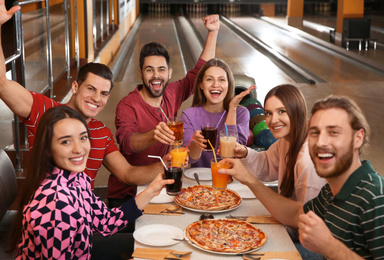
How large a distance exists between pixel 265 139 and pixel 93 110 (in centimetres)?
156

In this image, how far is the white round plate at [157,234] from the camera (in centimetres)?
163

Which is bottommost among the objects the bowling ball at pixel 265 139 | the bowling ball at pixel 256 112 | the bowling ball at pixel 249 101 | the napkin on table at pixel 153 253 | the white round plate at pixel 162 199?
the bowling ball at pixel 265 139

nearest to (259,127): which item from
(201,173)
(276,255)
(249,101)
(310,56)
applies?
(249,101)

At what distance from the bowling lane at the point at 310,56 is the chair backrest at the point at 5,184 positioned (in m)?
5.88

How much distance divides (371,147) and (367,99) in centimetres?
176

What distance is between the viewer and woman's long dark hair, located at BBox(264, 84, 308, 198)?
6.58ft

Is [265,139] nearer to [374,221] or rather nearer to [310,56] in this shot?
[374,221]

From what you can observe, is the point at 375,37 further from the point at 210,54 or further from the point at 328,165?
the point at 328,165

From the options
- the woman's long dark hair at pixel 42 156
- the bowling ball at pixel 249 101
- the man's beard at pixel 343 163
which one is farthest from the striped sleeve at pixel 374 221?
the bowling ball at pixel 249 101

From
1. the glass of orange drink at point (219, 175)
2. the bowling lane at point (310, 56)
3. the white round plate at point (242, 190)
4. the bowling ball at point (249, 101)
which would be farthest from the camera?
the bowling lane at point (310, 56)

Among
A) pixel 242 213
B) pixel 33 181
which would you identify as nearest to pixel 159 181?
pixel 242 213

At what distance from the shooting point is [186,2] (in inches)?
693

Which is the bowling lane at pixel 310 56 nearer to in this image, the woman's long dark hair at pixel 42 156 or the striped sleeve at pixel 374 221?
the striped sleeve at pixel 374 221

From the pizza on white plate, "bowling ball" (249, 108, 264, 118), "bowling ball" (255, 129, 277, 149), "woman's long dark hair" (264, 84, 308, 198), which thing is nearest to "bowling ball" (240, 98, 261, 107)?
"bowling ball" (249, 108, 264, 118)
